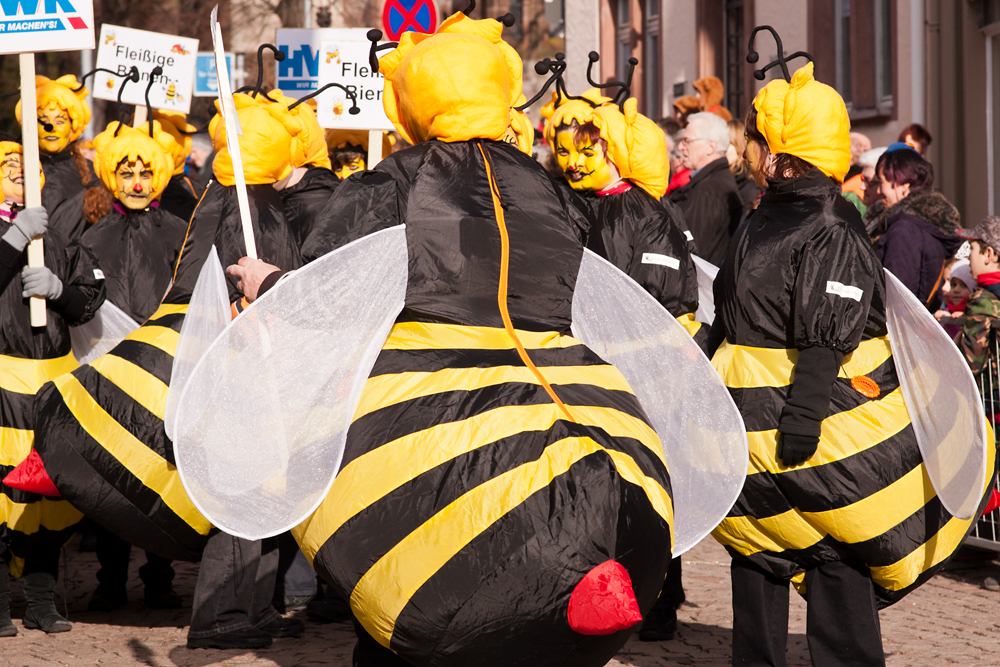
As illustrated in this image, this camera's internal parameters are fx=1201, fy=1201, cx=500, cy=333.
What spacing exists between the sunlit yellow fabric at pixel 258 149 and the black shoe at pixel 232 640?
6.35 ft

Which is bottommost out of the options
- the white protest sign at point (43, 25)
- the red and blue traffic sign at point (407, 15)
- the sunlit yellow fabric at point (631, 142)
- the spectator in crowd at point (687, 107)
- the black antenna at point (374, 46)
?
the sunlit yellow fabric at point (631, 142)

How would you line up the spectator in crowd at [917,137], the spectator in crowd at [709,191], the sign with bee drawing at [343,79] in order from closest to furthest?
the sign with bee drawing at [343,79] < the spectator in crowd at [709,191] < the spectator in crowd at [917,137]

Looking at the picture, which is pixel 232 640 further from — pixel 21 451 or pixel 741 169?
pixel 741 169

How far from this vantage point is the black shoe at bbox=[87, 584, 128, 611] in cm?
584

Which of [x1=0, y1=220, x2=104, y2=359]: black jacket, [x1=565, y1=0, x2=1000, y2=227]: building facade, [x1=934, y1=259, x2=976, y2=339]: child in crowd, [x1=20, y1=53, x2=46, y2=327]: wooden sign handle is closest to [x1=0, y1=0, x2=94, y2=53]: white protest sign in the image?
[x1=20, y1=53, x2=46, y2=327]: wooden sign handle

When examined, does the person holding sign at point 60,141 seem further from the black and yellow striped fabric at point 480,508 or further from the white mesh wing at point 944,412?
the white mesh wing at point 944,412

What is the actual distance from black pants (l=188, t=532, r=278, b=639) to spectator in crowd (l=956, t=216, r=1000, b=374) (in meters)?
3.62

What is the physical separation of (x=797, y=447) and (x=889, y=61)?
29.7ft

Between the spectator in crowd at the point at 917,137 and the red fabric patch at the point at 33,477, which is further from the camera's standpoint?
the spectator in crowd at the point at 917,137

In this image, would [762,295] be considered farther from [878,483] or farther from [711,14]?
[711,14]

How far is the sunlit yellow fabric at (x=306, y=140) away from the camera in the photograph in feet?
18.7

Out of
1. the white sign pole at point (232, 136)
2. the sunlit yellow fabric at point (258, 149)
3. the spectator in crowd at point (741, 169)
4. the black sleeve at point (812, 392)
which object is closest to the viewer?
the white sign pole at point (232, 136)

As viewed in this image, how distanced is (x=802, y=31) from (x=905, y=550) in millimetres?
10440

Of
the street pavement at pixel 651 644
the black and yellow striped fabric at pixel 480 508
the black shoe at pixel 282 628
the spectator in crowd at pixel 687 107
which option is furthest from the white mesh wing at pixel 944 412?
the spectator in crowd at pixel 687 107
